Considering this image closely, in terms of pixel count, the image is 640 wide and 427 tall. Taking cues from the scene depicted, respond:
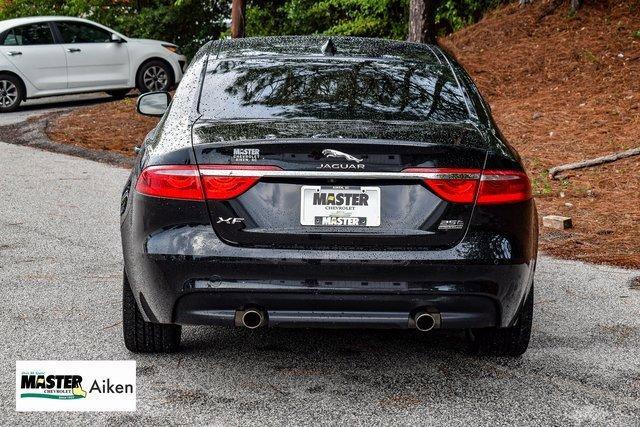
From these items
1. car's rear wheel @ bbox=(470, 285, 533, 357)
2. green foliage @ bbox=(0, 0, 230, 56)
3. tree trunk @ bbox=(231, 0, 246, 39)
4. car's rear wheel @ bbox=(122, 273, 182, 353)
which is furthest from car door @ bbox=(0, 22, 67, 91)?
car's rear wheel @ bbox=(470, 285, 533, 357)

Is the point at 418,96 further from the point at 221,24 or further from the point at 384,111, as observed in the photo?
the point at 221,24

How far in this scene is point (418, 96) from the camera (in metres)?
5.10

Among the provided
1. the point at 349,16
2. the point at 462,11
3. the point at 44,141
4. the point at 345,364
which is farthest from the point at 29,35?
the point at 345,364

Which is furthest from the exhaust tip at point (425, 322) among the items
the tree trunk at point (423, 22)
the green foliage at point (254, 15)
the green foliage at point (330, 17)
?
the green foliage at point (330, 17)

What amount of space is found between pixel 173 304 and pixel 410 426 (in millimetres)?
1133

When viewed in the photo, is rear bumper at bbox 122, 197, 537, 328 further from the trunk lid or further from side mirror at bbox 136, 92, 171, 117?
side mirror at bbox 136, 92, 171, 117

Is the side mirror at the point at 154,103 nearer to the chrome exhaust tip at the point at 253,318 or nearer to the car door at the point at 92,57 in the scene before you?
the chrome exhaust tip at the point at 253,318

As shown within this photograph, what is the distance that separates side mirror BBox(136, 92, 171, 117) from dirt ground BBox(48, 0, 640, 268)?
124 inches

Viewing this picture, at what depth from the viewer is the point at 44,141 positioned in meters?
14.4

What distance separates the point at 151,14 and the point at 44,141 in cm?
1189

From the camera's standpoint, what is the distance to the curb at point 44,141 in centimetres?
1280

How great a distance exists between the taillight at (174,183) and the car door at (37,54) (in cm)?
1437

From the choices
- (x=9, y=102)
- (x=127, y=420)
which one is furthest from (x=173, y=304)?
(x=9, y=102)

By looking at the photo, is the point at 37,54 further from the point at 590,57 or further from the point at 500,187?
the point at 500,187
